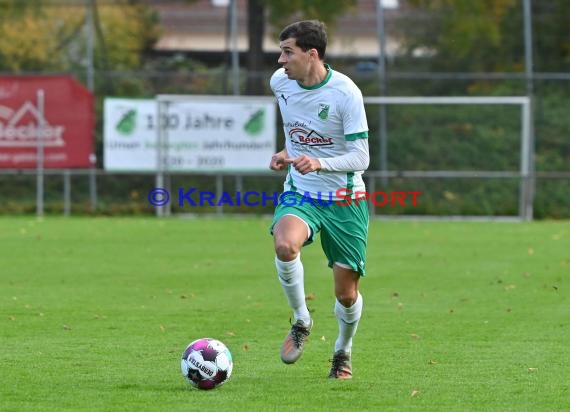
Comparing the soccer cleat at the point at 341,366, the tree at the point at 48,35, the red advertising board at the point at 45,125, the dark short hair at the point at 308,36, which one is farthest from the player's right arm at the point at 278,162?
the tree at the point at 48,35

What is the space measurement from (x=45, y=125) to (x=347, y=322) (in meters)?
17.0

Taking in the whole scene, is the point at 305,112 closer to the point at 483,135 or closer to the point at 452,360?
the point at 452,360

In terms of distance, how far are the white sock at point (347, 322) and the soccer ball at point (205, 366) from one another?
0.88 m

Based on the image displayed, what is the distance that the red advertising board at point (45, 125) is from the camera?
78.1 ft

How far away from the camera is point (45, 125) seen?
78.4 ft

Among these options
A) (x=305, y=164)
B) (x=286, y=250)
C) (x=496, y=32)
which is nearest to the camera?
(x=305, y=164)

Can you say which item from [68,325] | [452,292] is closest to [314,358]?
[68,325]

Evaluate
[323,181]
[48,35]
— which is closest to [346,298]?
[323,181]

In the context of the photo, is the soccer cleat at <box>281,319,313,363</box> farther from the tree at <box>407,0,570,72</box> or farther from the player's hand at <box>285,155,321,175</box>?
the tree at <box>407,0,570,72</box>

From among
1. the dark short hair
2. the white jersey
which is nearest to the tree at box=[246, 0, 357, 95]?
the white jersey

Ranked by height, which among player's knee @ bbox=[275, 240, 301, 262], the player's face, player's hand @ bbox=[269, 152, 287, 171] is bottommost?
player's knee @ bbox=[275, 240, 301, 262]

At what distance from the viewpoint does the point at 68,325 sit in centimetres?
1005

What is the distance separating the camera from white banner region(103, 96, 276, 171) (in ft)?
77.8

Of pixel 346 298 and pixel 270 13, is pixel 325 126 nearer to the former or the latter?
pixel 346 298
